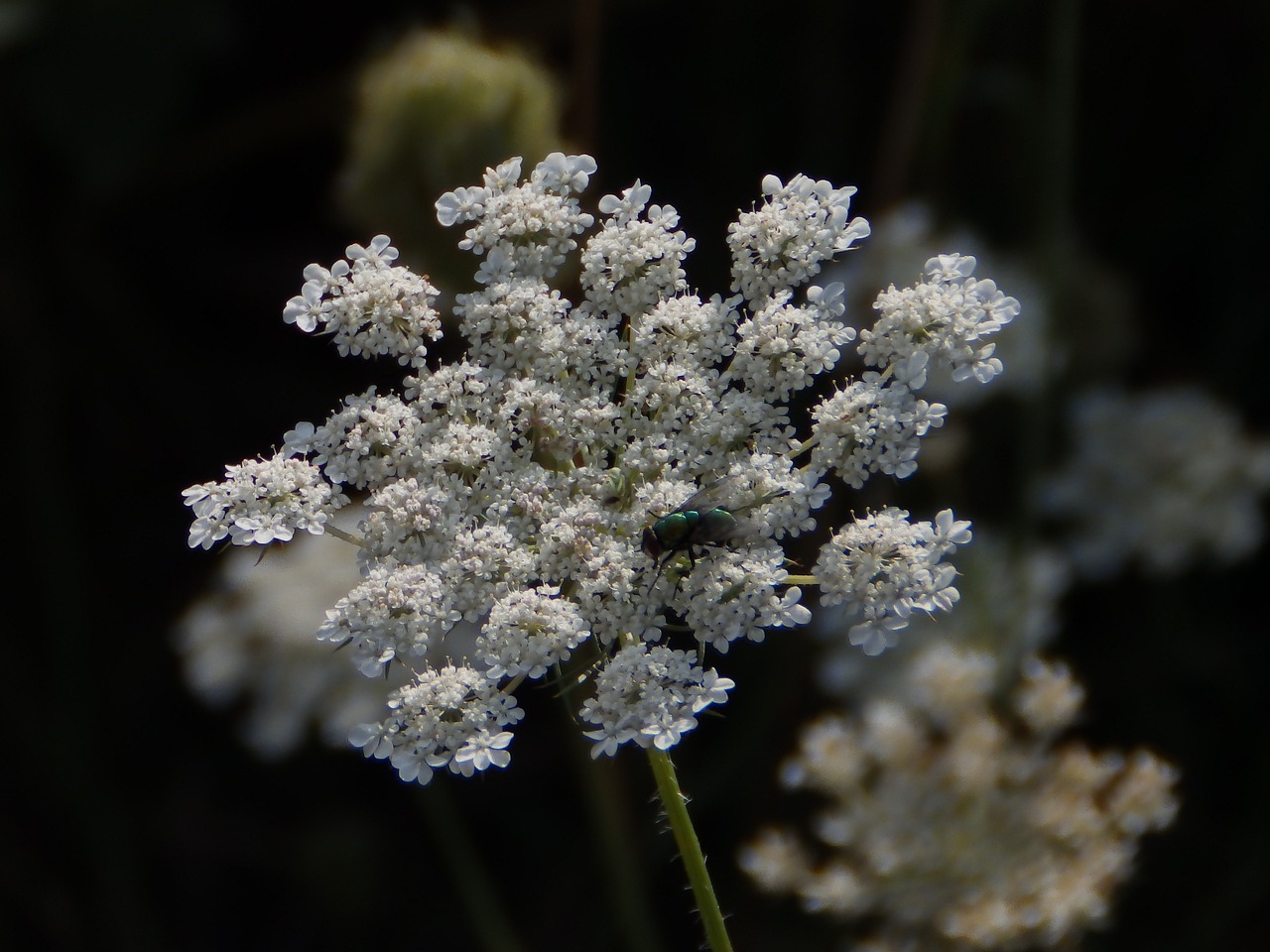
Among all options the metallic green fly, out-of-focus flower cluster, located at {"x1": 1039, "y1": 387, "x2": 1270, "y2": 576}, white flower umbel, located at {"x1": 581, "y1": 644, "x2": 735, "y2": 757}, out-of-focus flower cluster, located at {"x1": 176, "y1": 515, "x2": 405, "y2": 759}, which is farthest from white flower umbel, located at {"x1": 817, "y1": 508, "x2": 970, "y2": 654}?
out-of-focus flower cluster, located at {"x1": 1039, "y1": 387, "x2": 1270, "y2": 576}

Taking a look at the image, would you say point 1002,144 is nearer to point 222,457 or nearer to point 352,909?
point 222,457

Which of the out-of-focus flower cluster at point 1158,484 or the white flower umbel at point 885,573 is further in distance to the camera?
the out-of-focus flower cluster at point 1158,484

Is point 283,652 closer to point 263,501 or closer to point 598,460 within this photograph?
point 263,501

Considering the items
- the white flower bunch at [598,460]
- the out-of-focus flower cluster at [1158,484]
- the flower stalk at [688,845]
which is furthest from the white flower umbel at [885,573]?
the out-of-focus flower cluster at [1158,484]

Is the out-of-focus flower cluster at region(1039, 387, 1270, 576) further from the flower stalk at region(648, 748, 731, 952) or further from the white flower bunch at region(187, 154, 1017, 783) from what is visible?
the flower stalk at region(648, 748, 731, 952)

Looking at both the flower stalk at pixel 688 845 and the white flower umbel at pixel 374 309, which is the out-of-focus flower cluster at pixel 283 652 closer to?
the white flower umbel at pixel 374 309

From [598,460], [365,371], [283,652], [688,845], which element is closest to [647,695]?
[688,845]

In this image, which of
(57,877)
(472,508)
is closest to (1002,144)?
(472,508)
